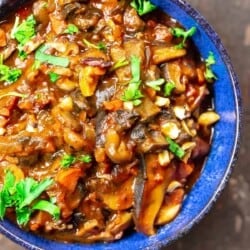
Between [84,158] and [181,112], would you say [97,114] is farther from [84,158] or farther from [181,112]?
[181,112]

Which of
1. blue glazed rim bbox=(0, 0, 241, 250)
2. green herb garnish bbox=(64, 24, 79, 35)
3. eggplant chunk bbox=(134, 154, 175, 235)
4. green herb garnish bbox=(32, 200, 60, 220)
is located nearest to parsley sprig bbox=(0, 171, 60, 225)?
green herb garnish bbox=(32, 200, 60, 220)

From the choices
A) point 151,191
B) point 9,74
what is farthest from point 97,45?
point 151,191

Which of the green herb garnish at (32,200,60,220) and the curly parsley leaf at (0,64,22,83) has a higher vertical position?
the curly parsley leaf at (0,64,22,83)

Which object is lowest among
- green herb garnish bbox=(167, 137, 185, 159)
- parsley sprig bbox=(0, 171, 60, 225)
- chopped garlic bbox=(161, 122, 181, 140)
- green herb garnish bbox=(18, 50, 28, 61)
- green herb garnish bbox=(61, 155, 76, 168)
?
parsley sprig bbox=(0, 171, 60, 225)

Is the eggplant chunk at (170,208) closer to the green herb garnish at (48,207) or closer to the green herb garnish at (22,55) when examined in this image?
the green herb garnish at (48,207)

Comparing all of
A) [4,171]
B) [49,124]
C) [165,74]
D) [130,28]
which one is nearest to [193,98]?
[165,74]

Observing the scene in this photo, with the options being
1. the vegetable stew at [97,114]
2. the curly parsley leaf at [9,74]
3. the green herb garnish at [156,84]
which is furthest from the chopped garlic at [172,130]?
the curly parsley leaf at [9,74]

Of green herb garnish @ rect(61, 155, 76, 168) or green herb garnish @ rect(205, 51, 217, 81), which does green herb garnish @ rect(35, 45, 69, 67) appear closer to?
green herb garnish @ rect(61, 155, 76, 168)
